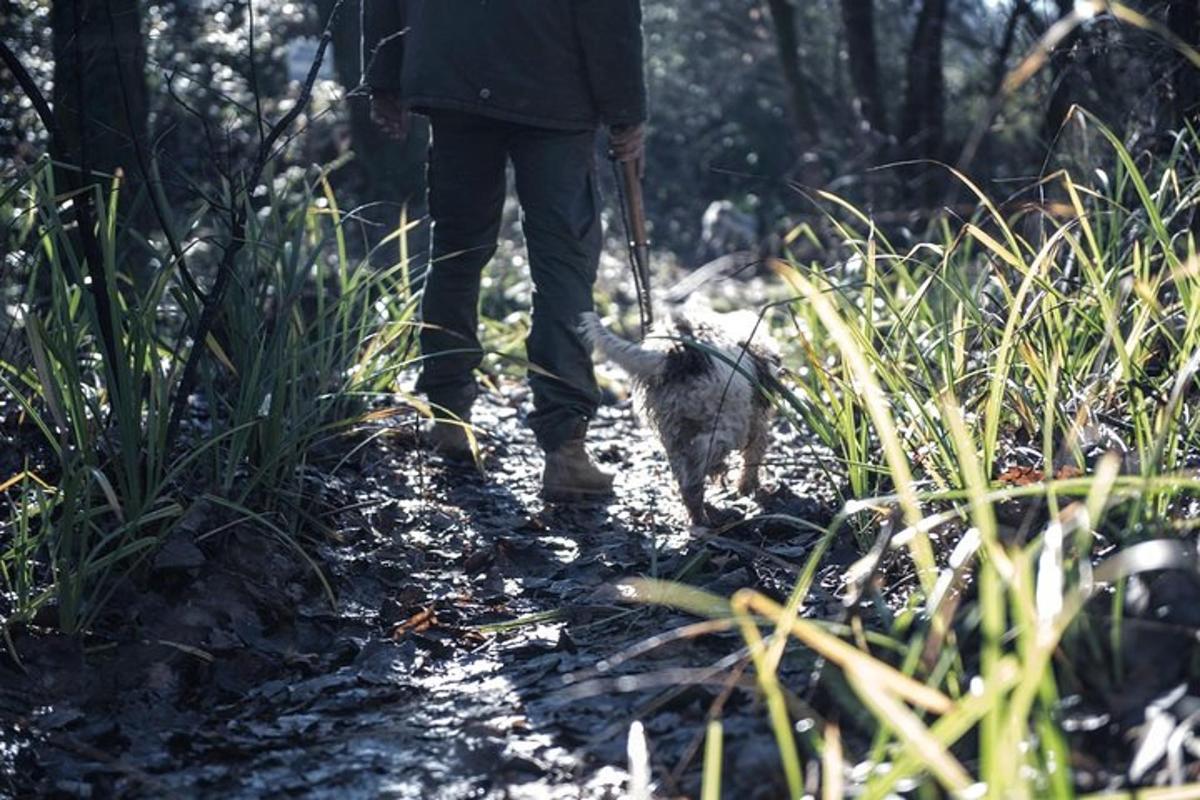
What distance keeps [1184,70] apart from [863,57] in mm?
6828

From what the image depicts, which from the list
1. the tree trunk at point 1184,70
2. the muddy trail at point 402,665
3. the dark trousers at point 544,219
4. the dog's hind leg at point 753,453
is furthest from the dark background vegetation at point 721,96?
the muddy trail at point 402,665

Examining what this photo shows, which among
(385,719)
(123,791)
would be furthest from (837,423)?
(123,791)

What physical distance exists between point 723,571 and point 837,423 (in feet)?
1.62

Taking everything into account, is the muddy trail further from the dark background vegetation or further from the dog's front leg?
the dark background vegetation

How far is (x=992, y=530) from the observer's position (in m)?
1.98

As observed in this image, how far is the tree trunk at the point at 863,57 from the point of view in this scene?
448 inches

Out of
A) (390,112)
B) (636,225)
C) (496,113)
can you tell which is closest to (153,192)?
(496,113)

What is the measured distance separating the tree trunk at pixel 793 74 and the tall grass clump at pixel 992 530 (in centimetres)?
818

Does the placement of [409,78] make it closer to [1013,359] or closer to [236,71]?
[1013,359]

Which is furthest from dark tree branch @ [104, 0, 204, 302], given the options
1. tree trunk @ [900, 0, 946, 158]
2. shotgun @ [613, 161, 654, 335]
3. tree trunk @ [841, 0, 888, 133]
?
tree trunk @ [900, 0, 946, 158]

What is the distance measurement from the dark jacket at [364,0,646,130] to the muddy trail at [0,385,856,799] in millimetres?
1248

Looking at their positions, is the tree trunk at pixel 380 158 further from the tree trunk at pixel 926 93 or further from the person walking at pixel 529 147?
the tree trunk at pixel 926 93

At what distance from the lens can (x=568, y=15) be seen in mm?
4754

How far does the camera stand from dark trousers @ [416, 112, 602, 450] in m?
4.84
